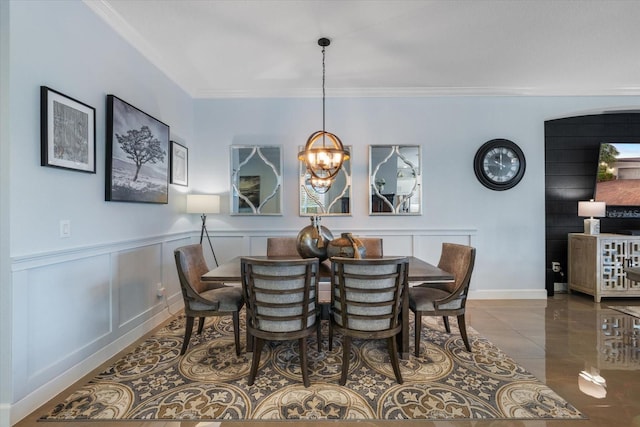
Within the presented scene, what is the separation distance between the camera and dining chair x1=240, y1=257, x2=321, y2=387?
1.94 meters

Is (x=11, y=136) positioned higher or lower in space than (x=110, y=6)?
lower

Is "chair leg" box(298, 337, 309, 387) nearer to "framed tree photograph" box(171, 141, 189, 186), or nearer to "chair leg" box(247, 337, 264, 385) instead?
"chair leg" box(247, 337, 264, 385)

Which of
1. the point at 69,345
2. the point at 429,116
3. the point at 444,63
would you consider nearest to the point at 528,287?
the point at 429,116

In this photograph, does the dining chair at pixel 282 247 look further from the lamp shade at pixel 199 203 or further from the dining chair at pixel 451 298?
the dining chair at pixel 451 298

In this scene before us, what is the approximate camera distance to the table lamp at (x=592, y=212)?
3.98 metres

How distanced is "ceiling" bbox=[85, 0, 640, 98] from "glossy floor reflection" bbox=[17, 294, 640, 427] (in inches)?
114

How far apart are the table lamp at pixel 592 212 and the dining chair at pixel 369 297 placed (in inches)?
145

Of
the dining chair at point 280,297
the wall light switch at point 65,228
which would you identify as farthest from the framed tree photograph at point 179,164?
the dining chair at point 280,297

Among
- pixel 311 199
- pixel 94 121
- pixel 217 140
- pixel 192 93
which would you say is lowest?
pixel 311 199

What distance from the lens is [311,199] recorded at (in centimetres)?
414

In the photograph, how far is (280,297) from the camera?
6.45 ft

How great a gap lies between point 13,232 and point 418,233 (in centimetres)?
398

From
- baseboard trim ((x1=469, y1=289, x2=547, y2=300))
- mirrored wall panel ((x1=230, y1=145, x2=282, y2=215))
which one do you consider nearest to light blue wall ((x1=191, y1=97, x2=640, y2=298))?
baseboard trim ((x1=469, y1=289, x2=547, y2=300))

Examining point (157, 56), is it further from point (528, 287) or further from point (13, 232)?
point (528, 287)
